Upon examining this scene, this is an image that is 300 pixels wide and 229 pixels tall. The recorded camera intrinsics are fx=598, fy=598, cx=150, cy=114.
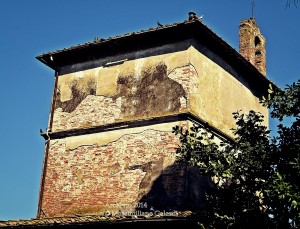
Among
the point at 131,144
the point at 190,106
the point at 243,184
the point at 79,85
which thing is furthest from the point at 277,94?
the point at 79,85

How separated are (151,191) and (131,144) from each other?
154cm

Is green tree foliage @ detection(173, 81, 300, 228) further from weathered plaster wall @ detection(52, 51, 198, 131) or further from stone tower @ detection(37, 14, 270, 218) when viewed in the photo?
weathered plaster wall @ detection(52, 51, 198, 131)

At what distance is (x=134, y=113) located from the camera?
1655 cm

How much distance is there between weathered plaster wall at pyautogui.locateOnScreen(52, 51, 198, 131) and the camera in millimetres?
16141

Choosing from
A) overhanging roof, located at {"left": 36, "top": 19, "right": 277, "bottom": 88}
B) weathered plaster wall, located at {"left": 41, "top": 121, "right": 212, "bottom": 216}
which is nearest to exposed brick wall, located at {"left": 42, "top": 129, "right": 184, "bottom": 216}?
weathered plaster wall, located at {"left": 41, "top": 121, "right": 212, "bottom": 216}

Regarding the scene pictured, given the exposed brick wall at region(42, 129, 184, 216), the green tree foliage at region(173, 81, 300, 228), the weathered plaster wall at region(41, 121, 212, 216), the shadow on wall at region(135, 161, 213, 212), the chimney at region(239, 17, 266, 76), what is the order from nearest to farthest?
the green tree foliage at region(173, 81, 300, 228) < the shadow on wall at region(135, 161, 213, 212) < the weathered plaster wall at region(41, 121, 212, 216) < the exposed brick wall at region(42, 129, 184, 216) < the chimney at region(239, 17, 266, 76)

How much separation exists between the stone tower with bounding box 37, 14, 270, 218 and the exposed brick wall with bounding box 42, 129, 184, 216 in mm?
27

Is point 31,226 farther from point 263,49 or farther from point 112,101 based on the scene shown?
point 263,49

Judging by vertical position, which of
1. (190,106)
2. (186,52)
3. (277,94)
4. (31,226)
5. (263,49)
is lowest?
(31,226)

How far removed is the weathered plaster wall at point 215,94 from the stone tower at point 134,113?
0.09 ft

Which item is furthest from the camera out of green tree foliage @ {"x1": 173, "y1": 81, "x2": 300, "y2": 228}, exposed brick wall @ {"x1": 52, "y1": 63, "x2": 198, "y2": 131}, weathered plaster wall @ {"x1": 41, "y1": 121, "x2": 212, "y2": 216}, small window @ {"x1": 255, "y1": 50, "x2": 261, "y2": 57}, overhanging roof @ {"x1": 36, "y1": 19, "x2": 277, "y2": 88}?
small window @ {"x1": 255, "y1": 50, "x2": 261, "y2": 57}

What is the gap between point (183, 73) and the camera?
16.2 metres

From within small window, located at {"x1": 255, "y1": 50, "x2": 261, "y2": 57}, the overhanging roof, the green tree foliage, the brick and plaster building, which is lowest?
the green tree foliage

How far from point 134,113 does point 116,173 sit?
172 centimetres
